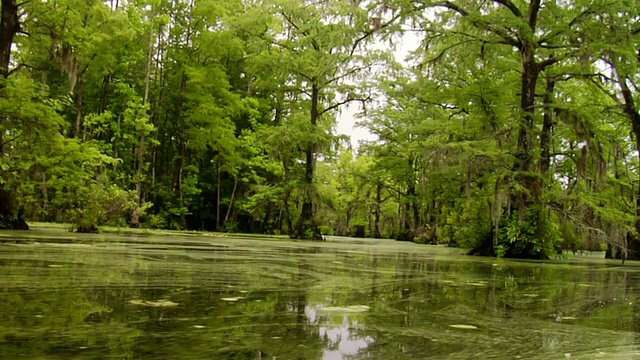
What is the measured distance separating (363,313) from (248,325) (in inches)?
28.1

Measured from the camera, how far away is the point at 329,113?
934 inches

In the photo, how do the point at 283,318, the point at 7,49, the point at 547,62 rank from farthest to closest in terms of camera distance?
the point at 7,49 → the point at 547,62 → the point at 283,318

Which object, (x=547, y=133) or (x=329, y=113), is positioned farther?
(x=329, y=113)

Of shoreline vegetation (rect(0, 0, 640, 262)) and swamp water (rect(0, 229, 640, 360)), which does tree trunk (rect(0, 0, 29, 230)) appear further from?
swamp water (rect(0, 229, 640, 360))

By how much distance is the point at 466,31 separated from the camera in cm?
1195

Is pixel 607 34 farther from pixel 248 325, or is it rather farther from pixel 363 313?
pixel 248 325

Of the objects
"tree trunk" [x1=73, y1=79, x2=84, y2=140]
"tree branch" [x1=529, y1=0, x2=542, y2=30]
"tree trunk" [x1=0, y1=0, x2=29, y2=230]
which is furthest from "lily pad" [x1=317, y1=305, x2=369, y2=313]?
"tree trunk" [x1=73, y1=79, x2=84, y2=140]

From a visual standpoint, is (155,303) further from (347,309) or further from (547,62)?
(547,62)

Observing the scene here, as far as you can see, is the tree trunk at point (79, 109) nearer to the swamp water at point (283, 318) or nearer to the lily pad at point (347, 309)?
the swamp water at point (283, 318)

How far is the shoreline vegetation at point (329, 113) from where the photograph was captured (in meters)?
10.2

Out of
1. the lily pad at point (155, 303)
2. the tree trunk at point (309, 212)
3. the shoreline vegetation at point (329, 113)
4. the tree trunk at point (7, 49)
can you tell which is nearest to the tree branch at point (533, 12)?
the shoreline vegetation at point (329, 113)

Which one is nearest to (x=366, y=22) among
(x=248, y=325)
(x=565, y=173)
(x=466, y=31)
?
(x=466, y=31)

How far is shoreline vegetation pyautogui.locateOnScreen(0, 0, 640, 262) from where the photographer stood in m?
10.2

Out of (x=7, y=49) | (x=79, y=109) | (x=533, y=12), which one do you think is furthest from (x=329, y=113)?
(x=7, y=49)
